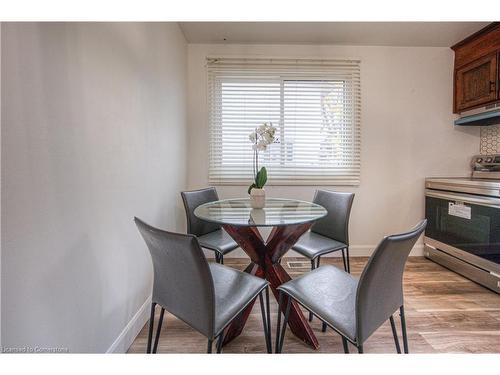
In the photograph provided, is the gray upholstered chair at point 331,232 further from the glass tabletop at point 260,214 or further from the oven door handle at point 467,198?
the oven door handle at point 467,198

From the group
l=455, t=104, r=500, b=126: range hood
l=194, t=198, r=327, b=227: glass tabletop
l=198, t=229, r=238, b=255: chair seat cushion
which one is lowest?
l=198, t=229, r=238, b=255: chair seat cushion

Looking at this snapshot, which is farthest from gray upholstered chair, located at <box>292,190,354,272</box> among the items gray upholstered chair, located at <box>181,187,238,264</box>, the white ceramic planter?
gray upholstered chair, located at <box>181,187,238,264</box>

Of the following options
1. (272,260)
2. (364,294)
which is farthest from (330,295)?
(272,260)

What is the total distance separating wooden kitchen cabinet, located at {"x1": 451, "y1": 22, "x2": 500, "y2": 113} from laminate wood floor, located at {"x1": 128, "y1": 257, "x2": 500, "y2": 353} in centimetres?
186

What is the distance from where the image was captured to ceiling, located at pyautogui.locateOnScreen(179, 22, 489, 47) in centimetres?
235

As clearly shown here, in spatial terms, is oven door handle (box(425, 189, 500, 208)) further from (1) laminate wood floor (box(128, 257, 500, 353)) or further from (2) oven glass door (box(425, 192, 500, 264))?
(1) laminate wood floor (box(128, 257, 500, 353))

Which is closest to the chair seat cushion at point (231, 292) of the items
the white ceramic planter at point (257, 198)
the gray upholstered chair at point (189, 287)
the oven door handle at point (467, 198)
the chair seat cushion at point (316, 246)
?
the gray upholstered chair at point (189, 287)

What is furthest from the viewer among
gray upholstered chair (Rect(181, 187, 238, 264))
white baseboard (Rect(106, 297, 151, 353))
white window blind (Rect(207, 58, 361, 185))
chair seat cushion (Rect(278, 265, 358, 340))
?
white window blind (Rect(207, 58, 361, 185))

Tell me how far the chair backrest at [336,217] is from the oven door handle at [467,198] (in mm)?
1197

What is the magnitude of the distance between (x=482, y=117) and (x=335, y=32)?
171 cm

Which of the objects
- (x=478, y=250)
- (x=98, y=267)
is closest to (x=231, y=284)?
(x=98, y=267)

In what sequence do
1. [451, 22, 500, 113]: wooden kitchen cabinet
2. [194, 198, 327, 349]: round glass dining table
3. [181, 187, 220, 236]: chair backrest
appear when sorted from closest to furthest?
[194, 198, 327, 349]: round glass dining table < [181, 187, 220, 236]: chair backrest < [451, 22, 500, 113]: wooden kitchen cabinet

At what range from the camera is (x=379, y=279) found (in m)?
0.92

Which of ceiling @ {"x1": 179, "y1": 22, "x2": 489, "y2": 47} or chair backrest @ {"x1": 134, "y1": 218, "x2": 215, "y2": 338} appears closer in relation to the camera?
chair backrest @ {"x1": 134, "y1": 218, "x2": 215, "y2": 338}
